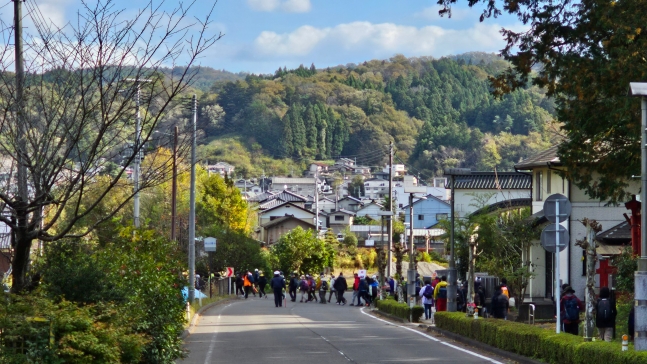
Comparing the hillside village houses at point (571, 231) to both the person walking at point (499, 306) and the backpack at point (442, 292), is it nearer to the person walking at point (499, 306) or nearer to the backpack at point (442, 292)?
the backpack at point (442, 292)

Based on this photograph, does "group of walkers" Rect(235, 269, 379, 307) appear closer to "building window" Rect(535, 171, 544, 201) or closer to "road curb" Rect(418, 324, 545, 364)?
"building window" Rect(535, 171, 544, 201)

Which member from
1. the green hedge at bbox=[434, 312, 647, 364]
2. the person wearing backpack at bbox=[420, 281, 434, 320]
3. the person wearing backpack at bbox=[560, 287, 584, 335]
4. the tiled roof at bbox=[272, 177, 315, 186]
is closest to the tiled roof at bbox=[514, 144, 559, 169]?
the person wearing backpack at bbox=[420, 281, 434, 320]

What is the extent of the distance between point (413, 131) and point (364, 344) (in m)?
141

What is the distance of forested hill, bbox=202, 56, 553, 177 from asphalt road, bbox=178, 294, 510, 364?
4072 inches

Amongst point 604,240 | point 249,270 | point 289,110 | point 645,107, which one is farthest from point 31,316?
point 289,110

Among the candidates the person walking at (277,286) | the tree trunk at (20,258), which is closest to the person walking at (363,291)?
the person walking at (277,286)

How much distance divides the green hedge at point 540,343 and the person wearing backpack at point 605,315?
124 centimetres

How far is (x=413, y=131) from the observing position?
160750 mm

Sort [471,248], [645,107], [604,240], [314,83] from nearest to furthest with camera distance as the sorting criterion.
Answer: [645,107] < [471,248] < [604,240] < [314,83]

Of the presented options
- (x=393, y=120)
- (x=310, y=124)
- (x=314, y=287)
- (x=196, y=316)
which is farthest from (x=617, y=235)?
(x=393, y=120)

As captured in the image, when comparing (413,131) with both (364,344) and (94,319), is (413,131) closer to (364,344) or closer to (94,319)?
(364,344)

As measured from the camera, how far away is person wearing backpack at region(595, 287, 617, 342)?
17641 millimetres

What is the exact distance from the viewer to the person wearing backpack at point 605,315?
17.6m

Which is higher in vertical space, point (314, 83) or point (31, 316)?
point (314, 83)
